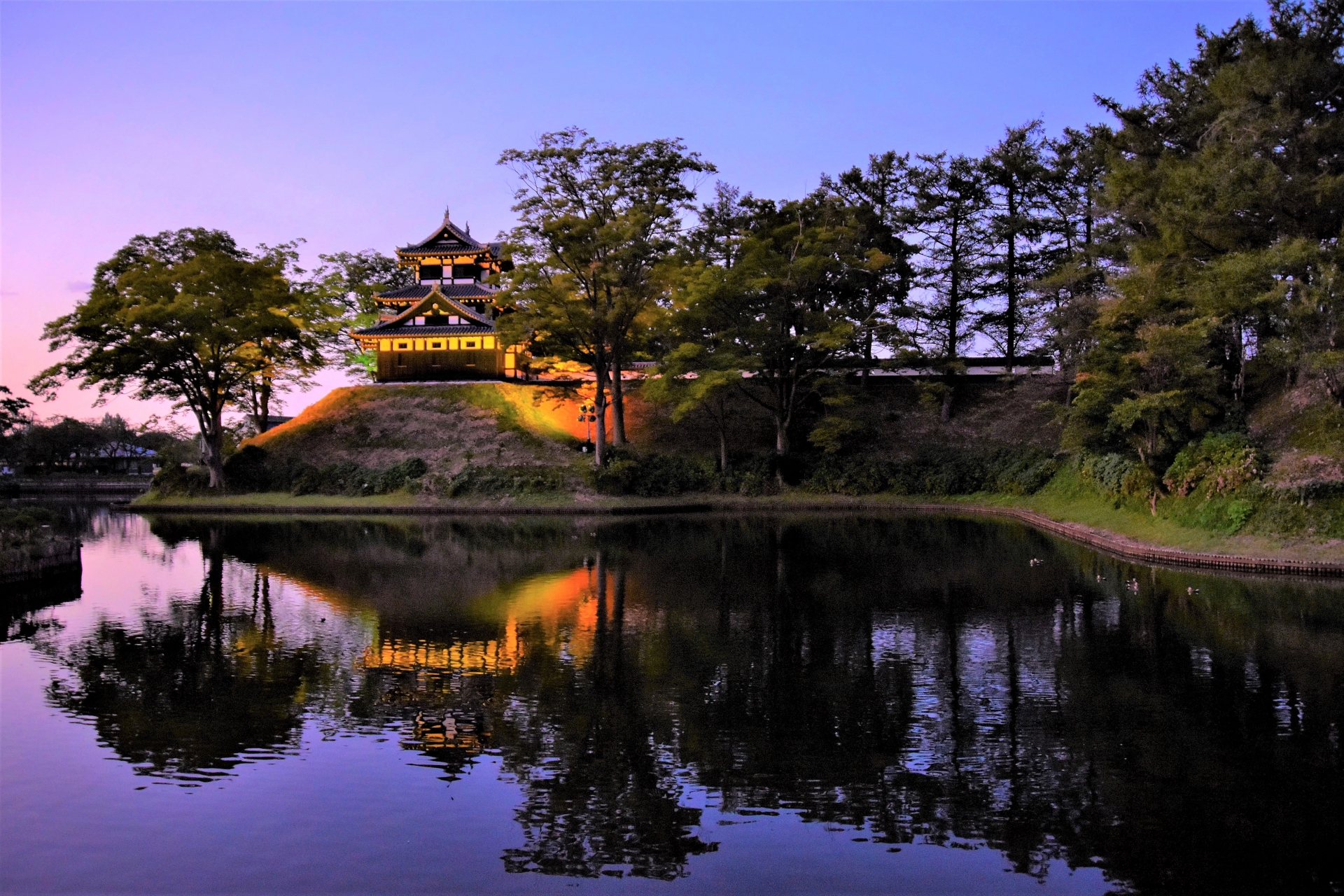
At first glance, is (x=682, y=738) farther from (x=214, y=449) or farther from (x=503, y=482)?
(x=214, y=449)

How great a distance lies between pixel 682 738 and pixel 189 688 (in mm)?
6923

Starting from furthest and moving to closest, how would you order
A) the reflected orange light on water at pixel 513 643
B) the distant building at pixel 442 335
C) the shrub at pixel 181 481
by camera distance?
1. the distant building at pixel 442 335
2. the shrub at pixel 181 481
3. the reflected orange light on water at pixel 513 643

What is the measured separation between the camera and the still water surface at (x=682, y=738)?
732 centimetres

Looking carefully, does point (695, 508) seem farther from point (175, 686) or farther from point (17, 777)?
point (17, 777)

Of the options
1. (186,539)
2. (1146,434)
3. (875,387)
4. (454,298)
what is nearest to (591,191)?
(454,298)

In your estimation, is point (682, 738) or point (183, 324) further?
point (183, 324)

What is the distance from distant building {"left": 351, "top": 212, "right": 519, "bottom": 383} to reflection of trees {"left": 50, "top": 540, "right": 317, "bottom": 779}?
36226 mm

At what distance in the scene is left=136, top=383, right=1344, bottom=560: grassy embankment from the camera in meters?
25.7

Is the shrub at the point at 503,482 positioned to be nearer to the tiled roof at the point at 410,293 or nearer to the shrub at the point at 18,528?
the tiled roof at the point at 410,293

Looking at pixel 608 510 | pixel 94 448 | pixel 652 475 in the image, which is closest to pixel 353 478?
pixel 608 510

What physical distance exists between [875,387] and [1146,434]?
23.8 m

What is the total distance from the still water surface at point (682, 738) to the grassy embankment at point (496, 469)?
7.70 m

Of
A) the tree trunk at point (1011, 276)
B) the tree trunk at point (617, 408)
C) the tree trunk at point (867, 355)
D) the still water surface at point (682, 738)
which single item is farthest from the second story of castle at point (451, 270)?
the still water surface at point (682, 738)

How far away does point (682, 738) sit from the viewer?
395 inches
